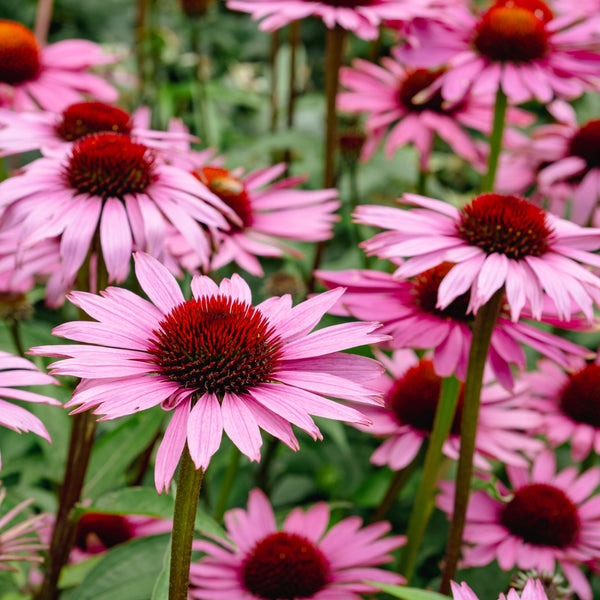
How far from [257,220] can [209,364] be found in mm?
552

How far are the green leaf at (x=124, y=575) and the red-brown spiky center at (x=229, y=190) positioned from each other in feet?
1.43

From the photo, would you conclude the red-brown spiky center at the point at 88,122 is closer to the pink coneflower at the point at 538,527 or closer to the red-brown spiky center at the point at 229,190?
the red-brown spiky center at the point at 229,190

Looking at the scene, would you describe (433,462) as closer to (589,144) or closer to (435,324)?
(435,324)

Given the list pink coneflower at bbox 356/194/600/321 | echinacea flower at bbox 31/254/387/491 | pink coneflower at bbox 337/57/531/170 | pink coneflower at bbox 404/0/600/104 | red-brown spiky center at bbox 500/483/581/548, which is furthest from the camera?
pink coneflower at bbox 337/57/531/170

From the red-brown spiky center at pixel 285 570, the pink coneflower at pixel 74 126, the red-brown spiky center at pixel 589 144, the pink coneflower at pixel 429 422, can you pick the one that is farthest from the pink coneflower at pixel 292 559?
the red-brown spiky center at pixel 589 144

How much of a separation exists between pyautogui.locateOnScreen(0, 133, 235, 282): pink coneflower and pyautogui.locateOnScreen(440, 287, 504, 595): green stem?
0.97 ft

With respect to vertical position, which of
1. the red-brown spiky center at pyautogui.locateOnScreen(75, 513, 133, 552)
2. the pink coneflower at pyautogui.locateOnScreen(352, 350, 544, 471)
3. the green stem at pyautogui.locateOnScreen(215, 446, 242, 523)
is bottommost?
the red-brown spiky center at pyautogui.locateOnScreen(75, 513, 133, 552)

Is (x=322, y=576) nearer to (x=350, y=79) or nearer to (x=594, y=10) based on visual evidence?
(x=350, y=79)

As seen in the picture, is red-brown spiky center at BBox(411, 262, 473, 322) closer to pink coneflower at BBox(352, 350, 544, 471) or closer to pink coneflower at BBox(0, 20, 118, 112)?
pink coneflower at BBox(352, 350, 544, 471)

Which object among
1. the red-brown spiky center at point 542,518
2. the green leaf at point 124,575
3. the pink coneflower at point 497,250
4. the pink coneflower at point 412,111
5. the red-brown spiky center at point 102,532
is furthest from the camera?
the pink coneflower at point 412,111

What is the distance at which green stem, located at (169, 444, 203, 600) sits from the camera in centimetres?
61

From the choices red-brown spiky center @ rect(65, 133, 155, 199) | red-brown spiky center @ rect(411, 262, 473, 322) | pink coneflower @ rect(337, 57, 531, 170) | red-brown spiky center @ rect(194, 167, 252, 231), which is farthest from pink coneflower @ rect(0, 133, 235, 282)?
pink coneflower @ rect(337, 57, 531, 170)

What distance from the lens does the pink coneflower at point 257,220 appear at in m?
1.03

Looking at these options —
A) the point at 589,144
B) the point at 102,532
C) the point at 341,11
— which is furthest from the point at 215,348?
the point at 589,144
